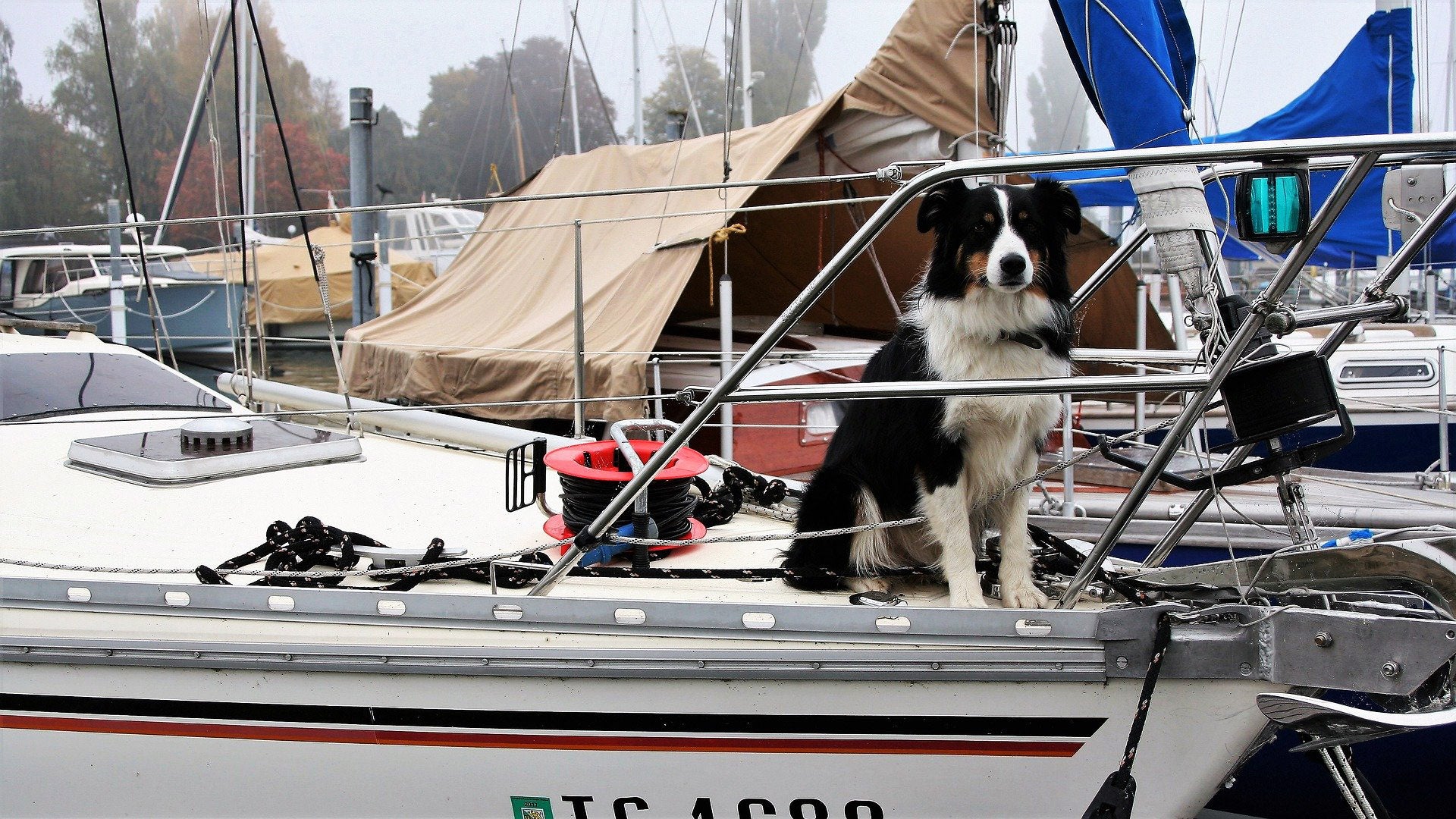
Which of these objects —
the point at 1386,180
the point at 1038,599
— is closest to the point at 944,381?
the point at 1038,599

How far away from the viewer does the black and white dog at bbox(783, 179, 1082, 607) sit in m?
2.11

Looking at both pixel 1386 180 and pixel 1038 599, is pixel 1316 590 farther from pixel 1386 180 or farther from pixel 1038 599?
pixel 1386 180

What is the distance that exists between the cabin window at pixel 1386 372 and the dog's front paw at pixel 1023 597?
22.1ft

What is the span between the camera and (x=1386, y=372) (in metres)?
7.53

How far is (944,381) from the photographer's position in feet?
6.52

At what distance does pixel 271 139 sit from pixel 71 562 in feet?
72.8

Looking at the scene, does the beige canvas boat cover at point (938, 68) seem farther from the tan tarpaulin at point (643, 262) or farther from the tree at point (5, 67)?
the tree at point (5, 67)

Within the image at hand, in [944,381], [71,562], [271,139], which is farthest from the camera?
[271,139]

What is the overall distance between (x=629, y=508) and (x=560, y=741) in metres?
0.69

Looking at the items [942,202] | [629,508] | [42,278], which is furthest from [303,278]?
[942,202]

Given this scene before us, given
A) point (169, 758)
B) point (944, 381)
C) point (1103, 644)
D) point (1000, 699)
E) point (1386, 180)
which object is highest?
point (1386, 180)

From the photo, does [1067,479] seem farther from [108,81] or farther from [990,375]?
[108,81]

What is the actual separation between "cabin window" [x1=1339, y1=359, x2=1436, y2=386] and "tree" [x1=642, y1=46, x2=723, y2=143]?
756cm

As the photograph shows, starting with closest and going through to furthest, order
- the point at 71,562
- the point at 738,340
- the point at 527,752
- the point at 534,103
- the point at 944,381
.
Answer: the point at 944,381
the point at 527,752
the point at 71,562
the point at 738,340
the point at 534,103
